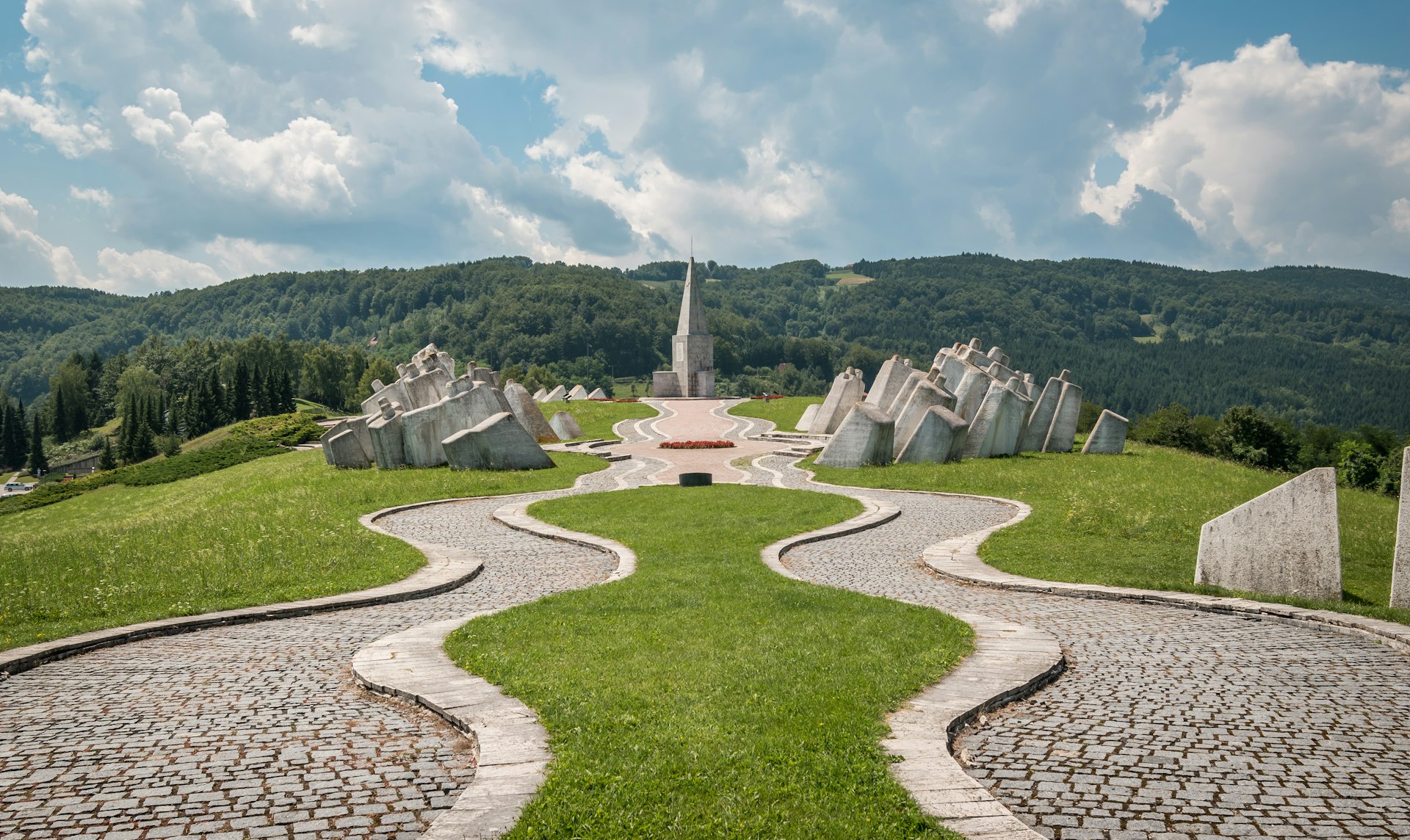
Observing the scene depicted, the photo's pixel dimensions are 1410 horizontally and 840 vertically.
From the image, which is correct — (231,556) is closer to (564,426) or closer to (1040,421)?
(564,426)

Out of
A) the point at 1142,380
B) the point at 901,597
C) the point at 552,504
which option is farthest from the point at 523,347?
the point at 901,597

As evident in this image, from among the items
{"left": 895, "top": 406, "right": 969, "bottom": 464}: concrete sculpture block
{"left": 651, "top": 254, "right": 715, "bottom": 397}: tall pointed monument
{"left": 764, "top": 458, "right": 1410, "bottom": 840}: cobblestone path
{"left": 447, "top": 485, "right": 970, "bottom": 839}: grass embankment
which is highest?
{"left": 651, "top": 254, "right": 715, "bottom": 397}: tall pointed monument

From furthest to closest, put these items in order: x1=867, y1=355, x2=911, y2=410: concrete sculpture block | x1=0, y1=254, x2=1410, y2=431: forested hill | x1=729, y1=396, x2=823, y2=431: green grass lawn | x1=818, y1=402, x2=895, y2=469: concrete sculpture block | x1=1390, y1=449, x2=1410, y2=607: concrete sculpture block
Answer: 1. x1=0, y1=254, x2=1410, y2=431: forested hill
2. x1=729, y1=396, x2=823, y2=431: green grass lawn
3. x1=867, y1=355, x2=911, y2=410: concrete sculpture block
4. x1=818, y1=402, x2=895, y2=469: concrete sculpture block
5. x1=1390, y1=449, x2=1410, y2=607: concrete sculpture block

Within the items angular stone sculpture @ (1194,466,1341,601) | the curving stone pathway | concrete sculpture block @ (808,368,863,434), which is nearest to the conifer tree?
concrete sculpture block @ (808,368,863,434)

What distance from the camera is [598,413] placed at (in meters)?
45.0

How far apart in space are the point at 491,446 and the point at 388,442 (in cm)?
325

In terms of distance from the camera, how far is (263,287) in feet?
617

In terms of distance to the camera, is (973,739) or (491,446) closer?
(973,739)

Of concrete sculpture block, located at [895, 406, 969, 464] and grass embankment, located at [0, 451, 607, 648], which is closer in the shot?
grass embankment, located at [0, 451, 607, 648]

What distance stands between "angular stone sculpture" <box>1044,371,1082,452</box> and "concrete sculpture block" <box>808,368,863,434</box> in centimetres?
830

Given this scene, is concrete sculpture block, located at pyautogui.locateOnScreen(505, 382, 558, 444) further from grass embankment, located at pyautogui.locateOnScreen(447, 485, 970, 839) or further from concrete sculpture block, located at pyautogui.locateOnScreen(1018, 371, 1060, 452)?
grass embankment, located at pyautogui.locateOnScreen(447, 485, 970, 839)

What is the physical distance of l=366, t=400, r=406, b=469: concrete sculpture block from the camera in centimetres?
2422

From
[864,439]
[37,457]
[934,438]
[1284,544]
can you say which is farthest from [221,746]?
[37,457]

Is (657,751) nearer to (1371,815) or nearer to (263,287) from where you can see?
(1371,815)
